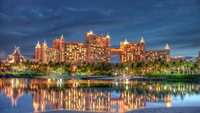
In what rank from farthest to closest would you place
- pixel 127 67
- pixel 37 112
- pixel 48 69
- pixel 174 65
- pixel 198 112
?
pixel 48 69 → pixel 127 67 → pixel 174 65 → pixel 37 112 → pixel 198 112

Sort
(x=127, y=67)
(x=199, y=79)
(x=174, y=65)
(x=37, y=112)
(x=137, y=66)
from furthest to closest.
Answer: (x=127, y=67) → (x=137, y=66) → (x=174, y=65) → (x=199, y=79) → (x=37, y=112)

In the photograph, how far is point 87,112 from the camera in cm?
1638

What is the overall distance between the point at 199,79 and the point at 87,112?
62.0 m

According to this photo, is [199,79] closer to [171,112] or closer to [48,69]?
[171,112]

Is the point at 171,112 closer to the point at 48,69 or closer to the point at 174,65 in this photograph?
the point at 174,65

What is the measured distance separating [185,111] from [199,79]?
2351 inches

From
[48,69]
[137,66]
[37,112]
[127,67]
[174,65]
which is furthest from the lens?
[48,69]

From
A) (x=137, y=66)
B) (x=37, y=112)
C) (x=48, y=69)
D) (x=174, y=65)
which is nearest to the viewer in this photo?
(x=37, y=112)

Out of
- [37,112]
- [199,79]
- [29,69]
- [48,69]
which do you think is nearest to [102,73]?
[48,69]

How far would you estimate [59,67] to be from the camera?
140125mm

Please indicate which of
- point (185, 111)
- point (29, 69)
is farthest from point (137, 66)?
point (185, 111)

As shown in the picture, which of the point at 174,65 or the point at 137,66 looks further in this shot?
the point at 137,66

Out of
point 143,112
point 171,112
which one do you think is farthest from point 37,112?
point 171,112

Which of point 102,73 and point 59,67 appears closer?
point 102,73
